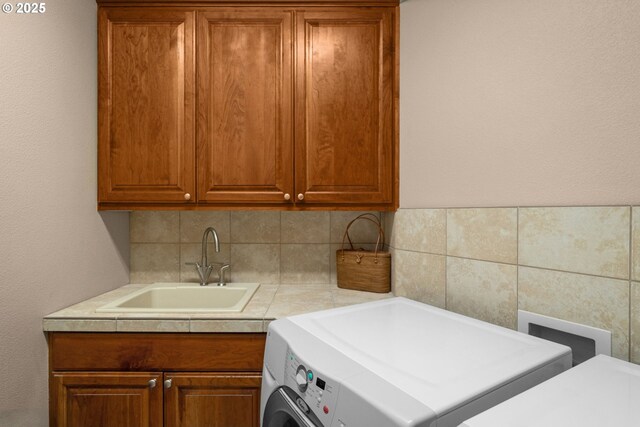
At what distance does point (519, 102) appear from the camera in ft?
3.31

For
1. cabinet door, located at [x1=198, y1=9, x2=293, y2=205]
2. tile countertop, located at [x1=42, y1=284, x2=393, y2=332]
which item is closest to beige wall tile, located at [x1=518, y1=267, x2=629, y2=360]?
tile countertop, located at [x1=42, y1=284, x2=393, y2=332]

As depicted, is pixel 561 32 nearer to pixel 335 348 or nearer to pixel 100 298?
pixel 335 348

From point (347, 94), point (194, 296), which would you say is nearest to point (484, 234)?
point (347, 94)

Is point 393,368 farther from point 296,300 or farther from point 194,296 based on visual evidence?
point 194,296

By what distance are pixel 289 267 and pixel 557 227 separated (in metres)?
1.31

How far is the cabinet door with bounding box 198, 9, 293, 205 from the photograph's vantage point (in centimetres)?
154

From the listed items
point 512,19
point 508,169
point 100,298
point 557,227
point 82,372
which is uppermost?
point 512,19

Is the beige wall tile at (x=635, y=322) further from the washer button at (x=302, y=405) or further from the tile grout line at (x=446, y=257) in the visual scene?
the washer button at (x=302, y=405)

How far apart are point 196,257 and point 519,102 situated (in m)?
1.70

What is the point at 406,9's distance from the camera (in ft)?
4.91

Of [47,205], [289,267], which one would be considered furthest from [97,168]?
[289,267]

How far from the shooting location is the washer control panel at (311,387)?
2.12ft

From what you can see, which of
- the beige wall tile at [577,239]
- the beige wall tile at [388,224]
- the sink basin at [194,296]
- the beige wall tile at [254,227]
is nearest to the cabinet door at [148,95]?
the beige wall tile at [254,227]

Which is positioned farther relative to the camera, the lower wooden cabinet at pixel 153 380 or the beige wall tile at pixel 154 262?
the beige wall tile at pixel 154 262
